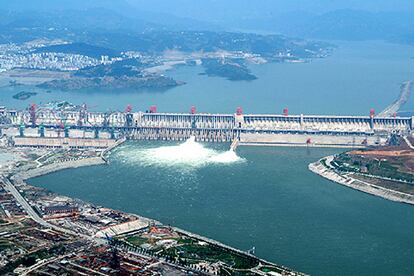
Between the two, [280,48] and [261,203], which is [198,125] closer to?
[261,203]

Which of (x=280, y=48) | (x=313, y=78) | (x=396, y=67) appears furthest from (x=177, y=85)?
(x=280, y=48)

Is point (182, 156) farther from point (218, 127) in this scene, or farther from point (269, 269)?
point (269, 269)

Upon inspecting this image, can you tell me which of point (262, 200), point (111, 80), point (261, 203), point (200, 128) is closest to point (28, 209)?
point (261, 203)

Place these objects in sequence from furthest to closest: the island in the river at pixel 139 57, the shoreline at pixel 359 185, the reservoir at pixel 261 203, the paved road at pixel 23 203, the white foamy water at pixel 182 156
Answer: the island in the river at pixel 139 57 → the white foamy water at pixel 182 156 → the shoreline at pixel 359 185 → the paved road at pixel 23 203 → the reservoir at pixel 261 203

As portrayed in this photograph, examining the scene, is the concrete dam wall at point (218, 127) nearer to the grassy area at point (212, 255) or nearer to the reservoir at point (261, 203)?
the reservoir at point (261, 203)

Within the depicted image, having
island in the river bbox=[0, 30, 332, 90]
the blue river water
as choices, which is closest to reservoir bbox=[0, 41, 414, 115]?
the blue river water

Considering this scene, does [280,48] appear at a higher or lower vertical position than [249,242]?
higher

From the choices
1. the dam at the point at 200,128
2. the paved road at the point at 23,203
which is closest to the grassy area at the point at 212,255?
the paved road at the point at 23,203
